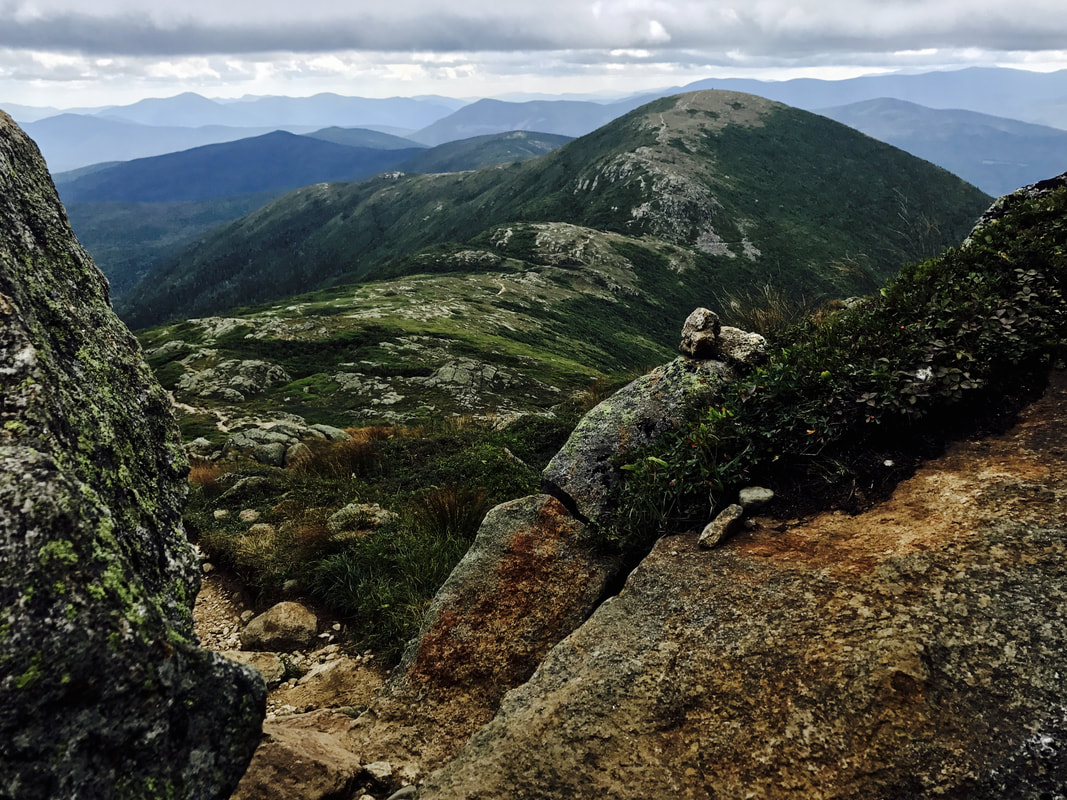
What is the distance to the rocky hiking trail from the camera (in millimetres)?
4828

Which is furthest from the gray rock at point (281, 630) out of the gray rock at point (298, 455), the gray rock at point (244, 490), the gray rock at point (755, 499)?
the gray rock at point (298, 455)

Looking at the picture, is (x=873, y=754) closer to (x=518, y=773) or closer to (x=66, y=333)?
(x=518, y=773)

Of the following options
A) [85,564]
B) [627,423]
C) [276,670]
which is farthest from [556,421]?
[85,564]

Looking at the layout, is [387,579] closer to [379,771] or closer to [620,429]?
[379,771]

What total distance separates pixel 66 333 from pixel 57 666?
3.11 meters

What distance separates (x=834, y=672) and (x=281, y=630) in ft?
23.7

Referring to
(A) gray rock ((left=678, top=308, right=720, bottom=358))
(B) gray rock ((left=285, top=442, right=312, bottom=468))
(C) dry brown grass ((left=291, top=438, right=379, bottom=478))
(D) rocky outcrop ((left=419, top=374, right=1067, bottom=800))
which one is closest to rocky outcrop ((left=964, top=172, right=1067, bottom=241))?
(A) gray rock ((left=678, top=308, right=720, bottom=358))

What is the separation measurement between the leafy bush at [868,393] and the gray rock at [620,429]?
0.55 m

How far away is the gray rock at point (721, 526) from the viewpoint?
635cm

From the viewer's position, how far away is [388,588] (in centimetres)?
855

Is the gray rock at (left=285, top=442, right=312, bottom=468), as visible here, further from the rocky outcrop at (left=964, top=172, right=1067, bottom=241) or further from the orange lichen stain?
the rocky outcrop at (left=964, top=172, right=1067, bottom=241)

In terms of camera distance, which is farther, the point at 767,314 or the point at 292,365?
the point at 292,365

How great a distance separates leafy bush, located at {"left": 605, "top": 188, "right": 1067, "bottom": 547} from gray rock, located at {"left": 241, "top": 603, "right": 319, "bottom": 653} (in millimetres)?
4637

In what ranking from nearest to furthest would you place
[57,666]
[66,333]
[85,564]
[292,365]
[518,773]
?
[57,666] → [85,564] → [518,773] → [66,333] → [292,365]
